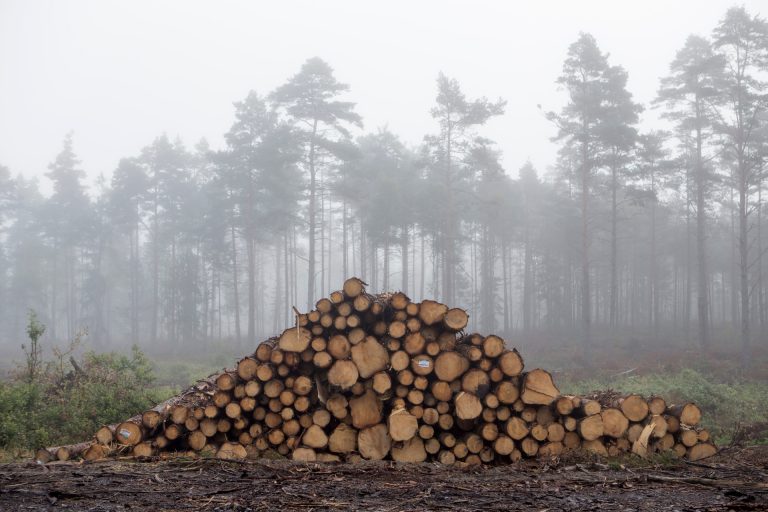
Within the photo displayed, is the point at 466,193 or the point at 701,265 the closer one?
the point at 701,265

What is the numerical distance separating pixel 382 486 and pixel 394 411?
1468 millimetres

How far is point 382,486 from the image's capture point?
19.0ft

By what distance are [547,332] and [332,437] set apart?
32.4m

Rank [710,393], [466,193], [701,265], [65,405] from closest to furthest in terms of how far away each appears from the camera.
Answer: [65,405]
[710,393]
[701,265]
[466,193]

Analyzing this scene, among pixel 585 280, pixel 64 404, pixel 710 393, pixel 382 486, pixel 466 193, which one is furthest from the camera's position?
pixel 466 193

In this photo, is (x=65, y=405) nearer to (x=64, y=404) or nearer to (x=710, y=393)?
(x=64, y=404)

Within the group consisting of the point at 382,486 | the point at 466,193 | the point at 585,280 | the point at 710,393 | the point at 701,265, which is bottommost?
the point at 710,393

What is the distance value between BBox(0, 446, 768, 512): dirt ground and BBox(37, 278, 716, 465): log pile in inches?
15.8

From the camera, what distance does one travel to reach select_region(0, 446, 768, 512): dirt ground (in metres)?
5.00

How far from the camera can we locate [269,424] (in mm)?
7352

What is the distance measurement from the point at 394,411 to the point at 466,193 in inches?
1278

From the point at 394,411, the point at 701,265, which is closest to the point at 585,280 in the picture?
the point at 701,265

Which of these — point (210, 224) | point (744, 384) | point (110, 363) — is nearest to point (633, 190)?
point (744, 384)

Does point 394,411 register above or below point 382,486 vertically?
above
